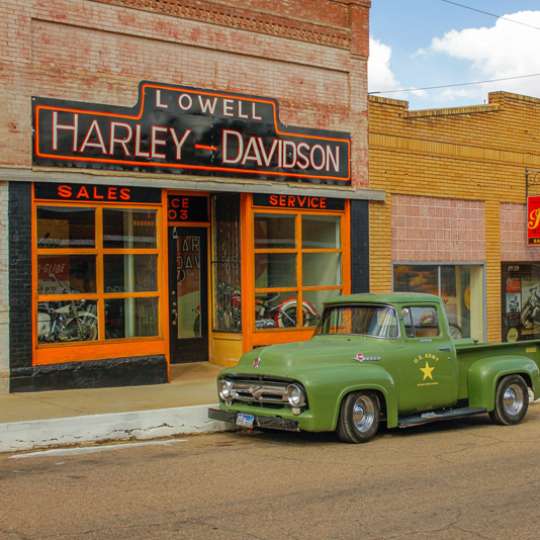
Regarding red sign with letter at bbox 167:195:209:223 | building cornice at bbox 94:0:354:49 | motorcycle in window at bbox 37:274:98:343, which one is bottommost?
motorcycle in window at bbox 37:274:98:343

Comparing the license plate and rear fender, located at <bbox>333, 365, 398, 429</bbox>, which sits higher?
rear fender, located at <bbox>333, 365, 398, 429</bbox>

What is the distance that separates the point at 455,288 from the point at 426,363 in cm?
931

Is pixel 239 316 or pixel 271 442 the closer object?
pixel 271 442

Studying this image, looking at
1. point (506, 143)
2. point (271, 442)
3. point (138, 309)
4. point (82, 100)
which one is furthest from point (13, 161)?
point (506, 143)

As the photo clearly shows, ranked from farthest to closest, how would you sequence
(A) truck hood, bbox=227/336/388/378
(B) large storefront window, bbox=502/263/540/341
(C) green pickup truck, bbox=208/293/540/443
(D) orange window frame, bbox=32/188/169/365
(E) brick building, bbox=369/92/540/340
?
1. (B) large storefront window, bbox=502/263/540/341
2. (E) brick building, bbox=369/92/540/340
3. (D) orange window frame, bbox=32/188/169/365
4. (A) truck hood, bbox=227/336/388/378
5. (C) green pickup truck, bbox=208/293/540/443

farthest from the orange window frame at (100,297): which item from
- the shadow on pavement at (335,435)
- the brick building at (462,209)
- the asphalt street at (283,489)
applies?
the brick building at (462,209)

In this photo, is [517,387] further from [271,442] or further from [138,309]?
[138,309]

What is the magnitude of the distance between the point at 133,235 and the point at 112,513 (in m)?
8.31

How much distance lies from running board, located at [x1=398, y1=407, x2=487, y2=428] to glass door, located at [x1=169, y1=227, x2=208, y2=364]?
696 cm

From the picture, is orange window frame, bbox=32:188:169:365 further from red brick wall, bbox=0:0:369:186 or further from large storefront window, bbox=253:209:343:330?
large storefront window, bbox=253:209:343:330

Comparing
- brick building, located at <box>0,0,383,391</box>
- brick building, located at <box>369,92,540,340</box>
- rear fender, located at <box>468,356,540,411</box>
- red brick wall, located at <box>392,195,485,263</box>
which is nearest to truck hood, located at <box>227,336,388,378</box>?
rear fender, located at <box>468,356,540,411</box>

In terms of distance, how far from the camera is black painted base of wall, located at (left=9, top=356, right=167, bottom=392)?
13695 mm

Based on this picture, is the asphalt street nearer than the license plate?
Yes

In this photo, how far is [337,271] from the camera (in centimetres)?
1791
